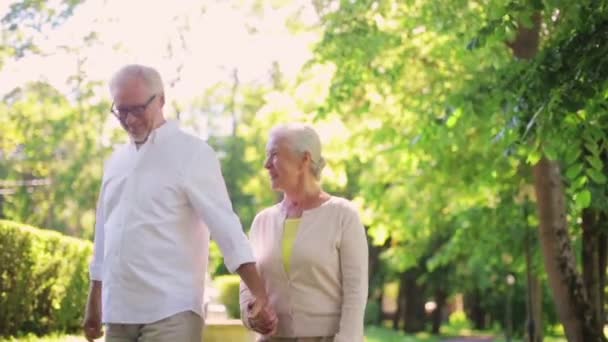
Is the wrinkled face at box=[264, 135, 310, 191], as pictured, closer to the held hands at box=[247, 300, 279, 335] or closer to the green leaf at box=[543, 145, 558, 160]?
the held hands at box=[247, 300, 279, 335]

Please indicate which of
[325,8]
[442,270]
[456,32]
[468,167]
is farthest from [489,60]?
[442,270]

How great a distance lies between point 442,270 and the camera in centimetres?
4916

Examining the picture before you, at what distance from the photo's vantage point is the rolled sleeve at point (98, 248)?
13.5 ft

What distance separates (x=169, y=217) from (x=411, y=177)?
536 inches

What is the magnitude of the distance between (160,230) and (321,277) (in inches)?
29.3

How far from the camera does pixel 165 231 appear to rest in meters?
3.76

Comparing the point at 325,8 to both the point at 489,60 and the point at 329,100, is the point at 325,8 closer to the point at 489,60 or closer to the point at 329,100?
the point at 329,100

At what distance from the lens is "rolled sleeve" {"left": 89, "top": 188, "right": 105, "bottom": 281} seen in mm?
4121

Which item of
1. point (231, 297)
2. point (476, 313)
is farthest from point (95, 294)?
point (476, 313)

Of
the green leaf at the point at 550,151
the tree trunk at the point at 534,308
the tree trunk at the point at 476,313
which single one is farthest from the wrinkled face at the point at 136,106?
the tree trunk at the point at 476,313

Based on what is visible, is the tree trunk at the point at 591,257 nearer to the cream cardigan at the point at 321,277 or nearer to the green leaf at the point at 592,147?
the green leaf at the point at 592,147

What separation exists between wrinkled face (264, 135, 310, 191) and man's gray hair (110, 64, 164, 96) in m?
0.57

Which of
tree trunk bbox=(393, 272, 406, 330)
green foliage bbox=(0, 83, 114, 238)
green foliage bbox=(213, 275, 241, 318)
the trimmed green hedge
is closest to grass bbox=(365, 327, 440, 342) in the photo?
tree trunk bbox=(393, 272, 406, 330)

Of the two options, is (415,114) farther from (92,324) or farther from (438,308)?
(438,308)
